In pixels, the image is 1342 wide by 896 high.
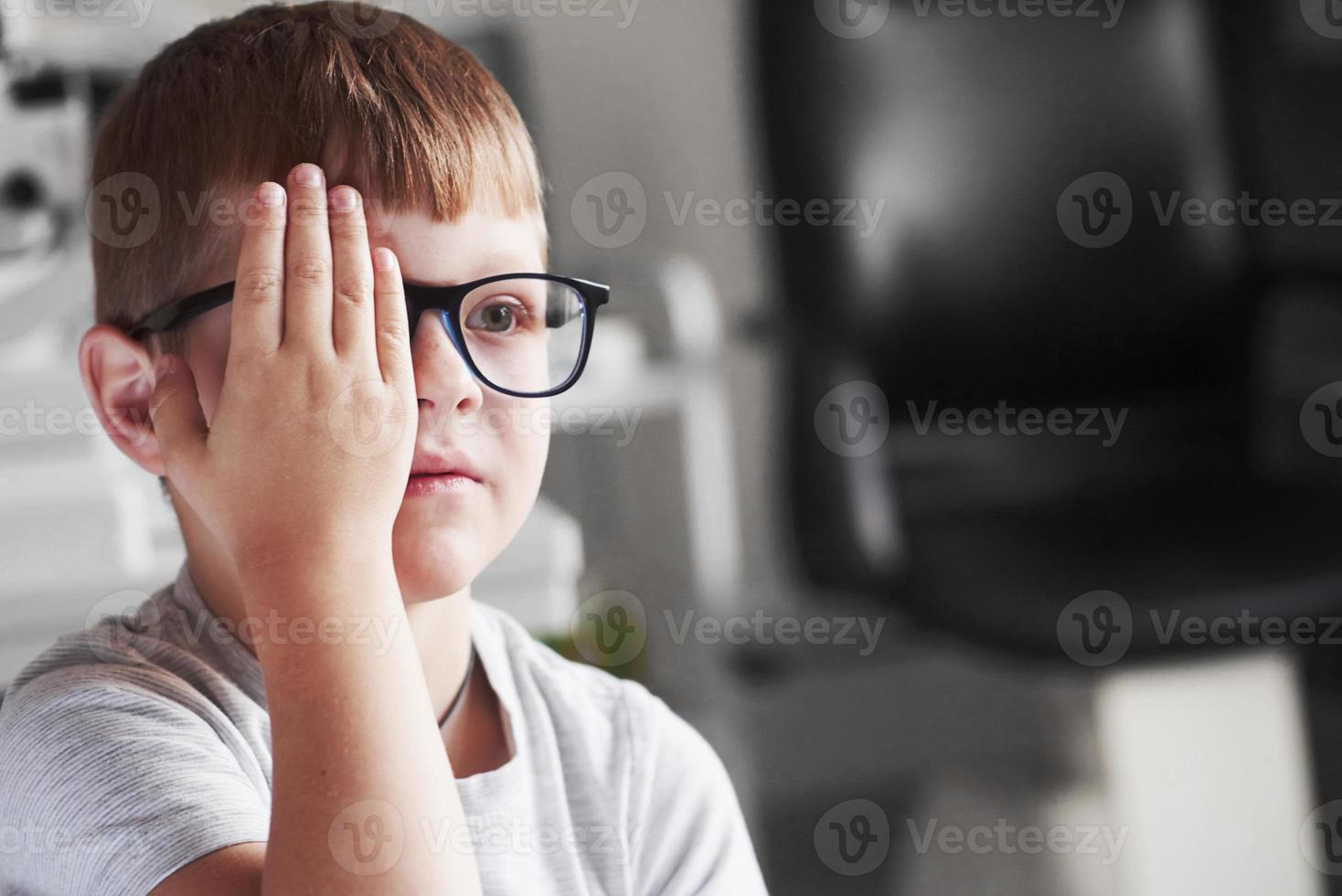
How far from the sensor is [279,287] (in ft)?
1.81

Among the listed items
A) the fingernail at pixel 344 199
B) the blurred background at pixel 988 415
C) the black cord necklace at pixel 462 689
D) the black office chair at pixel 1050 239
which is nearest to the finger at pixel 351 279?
the fingernail at pixel 344 199

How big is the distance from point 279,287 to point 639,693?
14.0 inches

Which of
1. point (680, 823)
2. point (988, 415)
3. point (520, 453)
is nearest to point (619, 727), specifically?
point (680, 823)

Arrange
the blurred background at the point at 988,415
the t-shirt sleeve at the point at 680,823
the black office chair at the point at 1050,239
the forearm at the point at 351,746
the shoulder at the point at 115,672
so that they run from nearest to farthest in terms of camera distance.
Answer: the forearm at the point at 351,746, the shoulder at the point at 115,672, the t-shirt sleeve at the point at 680,823, the blurred background at the point at 988,415, the black office chair at the point at 1050,239

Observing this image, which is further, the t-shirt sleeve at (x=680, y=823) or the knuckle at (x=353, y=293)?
the t-shirt sleeve at (x=680, y=823)

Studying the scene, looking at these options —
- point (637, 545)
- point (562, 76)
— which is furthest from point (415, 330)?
point (562, 76)

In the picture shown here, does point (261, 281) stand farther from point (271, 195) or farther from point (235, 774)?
point (235, 774)

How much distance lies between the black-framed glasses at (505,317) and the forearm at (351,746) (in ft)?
0.46

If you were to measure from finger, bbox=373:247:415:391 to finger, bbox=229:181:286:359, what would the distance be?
0.14ft

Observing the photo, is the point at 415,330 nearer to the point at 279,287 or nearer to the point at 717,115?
the point at 279,287

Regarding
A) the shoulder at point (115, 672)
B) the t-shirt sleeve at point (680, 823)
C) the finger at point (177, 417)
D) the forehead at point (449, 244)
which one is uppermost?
the forehead at point (449, 244)

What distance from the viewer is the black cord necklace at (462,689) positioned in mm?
729

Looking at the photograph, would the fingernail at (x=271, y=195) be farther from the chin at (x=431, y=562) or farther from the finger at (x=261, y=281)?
the chin at (x=431, y=562)

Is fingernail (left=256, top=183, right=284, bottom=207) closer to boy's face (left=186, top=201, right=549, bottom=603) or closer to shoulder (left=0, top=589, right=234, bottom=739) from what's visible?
boy's face (left=186, top=201, right=549, bottom=603)
